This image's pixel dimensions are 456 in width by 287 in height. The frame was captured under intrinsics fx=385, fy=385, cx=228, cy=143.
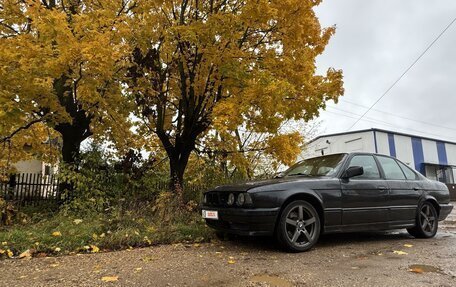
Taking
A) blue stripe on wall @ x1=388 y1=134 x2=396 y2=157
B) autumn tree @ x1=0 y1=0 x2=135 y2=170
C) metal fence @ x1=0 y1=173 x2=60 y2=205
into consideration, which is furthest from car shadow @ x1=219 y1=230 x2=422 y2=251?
A: blue stripe on wall @ x1=388 y1=134 x2=396 y2=157

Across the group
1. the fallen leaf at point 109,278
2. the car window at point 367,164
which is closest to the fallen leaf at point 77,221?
the fallen leaf at point 109,278

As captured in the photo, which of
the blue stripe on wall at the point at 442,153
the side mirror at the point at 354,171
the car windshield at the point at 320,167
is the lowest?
the side mirror at the point at 354,171

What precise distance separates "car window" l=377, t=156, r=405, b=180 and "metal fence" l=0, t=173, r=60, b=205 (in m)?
7.51

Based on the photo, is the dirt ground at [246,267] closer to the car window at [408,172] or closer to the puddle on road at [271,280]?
the puddle on road at [271,280]

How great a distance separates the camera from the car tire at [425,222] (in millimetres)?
7055

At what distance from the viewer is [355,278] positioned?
4.24 meters

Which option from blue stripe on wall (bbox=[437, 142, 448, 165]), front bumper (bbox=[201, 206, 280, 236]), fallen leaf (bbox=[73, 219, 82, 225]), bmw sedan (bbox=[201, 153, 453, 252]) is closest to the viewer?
front bumper (bbox=[201, 206, 280, 236])

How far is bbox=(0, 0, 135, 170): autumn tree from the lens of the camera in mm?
6785

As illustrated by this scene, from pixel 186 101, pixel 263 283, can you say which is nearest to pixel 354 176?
pixel 263 283

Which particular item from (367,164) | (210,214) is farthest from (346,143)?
(210,214)

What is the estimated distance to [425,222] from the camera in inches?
283

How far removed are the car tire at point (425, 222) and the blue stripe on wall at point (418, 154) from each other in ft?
78.5

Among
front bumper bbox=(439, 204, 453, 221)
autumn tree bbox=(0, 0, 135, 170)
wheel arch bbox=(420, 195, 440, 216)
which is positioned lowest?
front bumper bbox=(439, 204, 453, 221)

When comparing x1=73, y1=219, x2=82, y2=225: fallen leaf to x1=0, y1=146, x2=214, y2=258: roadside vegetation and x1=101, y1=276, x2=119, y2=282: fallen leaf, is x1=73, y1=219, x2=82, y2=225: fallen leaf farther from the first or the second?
x1=101, y1=276, x2=119, y2=282: fallen leaf
